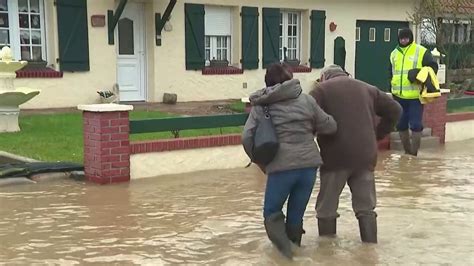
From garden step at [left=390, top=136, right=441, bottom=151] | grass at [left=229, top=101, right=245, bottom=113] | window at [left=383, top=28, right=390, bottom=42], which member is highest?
window at [left=383, top=28, right=390, bottom=42]

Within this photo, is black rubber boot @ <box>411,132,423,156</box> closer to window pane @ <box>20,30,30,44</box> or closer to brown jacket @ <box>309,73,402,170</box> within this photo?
brown jacket @ <box>309,73,402,170</box>

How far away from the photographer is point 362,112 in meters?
5.26

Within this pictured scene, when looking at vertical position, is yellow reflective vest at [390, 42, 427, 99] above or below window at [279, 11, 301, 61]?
below

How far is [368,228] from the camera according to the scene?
5.35m

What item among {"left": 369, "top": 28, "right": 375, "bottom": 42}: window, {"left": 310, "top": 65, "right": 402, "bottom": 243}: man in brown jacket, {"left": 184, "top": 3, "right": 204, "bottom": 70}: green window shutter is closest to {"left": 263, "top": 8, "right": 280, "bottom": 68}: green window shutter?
{"left": 184, "top": 3, "right": 204, "bottom": 70}: green window shutter

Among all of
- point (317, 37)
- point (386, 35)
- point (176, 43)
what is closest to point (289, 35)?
point (317, 37)

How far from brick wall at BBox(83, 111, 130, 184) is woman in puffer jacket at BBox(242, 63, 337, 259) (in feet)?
10.0

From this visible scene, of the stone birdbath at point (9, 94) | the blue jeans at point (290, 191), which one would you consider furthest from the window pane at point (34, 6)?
the blue jeans at point (290, 191)

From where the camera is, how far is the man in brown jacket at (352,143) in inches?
206

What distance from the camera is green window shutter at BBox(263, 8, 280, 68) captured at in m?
17.0

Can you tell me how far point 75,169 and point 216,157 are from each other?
1887mm

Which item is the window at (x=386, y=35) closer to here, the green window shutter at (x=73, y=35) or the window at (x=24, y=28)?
the green window shutter at (x=73, y=35)

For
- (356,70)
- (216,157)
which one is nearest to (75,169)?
(216,157)

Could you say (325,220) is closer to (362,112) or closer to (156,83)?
(362,112)
